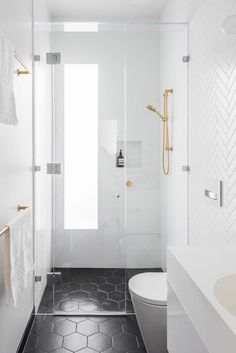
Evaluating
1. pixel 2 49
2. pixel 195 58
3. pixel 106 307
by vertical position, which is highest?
pixel 195 58

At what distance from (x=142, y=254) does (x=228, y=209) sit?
1193 millimetres

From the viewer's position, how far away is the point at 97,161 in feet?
9.36

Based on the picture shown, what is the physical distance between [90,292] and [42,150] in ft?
4.14

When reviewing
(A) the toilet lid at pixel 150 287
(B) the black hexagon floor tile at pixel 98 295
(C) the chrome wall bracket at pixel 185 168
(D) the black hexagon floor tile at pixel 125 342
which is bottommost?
(D) the black hexagon floor tile at pixel 125 342

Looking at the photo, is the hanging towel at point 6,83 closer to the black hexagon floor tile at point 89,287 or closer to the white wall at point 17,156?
the white wall at point 17,156

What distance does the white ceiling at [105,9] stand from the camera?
10.6 ft

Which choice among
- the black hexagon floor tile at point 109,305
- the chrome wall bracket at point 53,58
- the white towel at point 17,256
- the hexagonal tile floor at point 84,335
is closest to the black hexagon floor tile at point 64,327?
the hexagonal tile floor at point 84,335

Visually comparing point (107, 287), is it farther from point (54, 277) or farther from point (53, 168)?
point (53, 168)

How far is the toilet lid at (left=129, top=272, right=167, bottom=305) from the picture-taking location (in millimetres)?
2094

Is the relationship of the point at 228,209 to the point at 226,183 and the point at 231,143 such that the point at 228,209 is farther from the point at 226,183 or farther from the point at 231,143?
the point at 231,143

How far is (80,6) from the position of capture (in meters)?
3.32

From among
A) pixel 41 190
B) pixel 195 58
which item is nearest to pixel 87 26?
pixel 195 58

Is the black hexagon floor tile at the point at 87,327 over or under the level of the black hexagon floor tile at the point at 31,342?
over

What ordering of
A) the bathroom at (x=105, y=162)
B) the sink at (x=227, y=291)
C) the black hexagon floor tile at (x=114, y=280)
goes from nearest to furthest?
the sink at (x=227, y=291) < the bathroom at (x=105, y=162) < the black hexagon floor tile at (x=114, y=280)
